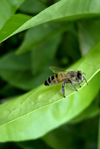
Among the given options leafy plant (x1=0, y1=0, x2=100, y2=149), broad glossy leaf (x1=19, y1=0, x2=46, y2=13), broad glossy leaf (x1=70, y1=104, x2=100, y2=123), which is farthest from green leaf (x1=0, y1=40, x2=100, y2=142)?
broad glossy leaf (x1=19, y1=0, x2=46, y2=13)

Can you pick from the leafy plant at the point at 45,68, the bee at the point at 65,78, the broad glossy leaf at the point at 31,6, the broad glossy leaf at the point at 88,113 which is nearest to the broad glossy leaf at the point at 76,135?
the leafy plant at the point at 45,68

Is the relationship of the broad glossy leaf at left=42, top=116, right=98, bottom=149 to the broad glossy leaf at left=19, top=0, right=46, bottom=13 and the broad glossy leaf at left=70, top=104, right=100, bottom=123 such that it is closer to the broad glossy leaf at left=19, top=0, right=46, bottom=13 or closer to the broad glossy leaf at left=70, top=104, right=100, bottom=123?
the broad glossy leaf at left=70, top=104, right=100, bottom=123

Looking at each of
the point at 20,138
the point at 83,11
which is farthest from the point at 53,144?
the point at 83,11

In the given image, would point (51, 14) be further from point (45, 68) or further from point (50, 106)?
point (45, 68)

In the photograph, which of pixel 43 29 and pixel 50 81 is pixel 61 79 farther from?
pixel 43 29

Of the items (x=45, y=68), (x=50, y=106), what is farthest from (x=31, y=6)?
(x=50, y=106)

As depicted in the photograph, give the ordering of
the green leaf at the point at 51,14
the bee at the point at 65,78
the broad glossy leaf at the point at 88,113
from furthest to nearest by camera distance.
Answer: the broad glossy leaf at the point at 88,113, the bee at the point at 65,78, the green leaf at the point at 51,14

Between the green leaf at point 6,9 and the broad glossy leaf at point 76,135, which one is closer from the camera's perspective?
the green leaf at point 6,9

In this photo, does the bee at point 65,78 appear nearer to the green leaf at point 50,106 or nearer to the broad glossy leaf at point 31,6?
the green leaf at point 50,106
